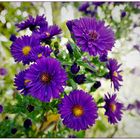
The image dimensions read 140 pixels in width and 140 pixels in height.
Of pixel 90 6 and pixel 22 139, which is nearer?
pixel 22 139

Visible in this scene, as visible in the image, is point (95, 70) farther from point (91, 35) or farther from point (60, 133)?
point (60, 133)

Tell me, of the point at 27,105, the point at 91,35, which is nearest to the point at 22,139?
the point at 27,105

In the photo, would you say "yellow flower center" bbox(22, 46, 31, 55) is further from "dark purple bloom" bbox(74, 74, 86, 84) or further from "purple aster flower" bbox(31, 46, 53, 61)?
"dark purple bloom" bbox(74, 74, 86, 84)

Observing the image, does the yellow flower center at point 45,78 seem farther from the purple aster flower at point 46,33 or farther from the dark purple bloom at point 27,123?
the dark purple bloom at point 27,123

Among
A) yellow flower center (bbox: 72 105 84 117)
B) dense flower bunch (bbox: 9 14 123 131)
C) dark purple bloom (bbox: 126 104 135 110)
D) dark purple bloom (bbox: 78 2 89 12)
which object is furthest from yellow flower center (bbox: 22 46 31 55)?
dark purple bloom (bbox: 126 104 135 110)

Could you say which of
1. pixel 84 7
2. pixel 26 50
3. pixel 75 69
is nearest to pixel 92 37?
pixel 75 69

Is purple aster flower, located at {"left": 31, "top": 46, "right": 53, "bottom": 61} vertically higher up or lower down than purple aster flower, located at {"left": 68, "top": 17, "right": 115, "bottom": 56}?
lower down

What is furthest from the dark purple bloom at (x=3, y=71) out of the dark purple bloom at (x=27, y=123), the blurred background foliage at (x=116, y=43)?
→ the dark purple bloom at (x=27, y=123)
